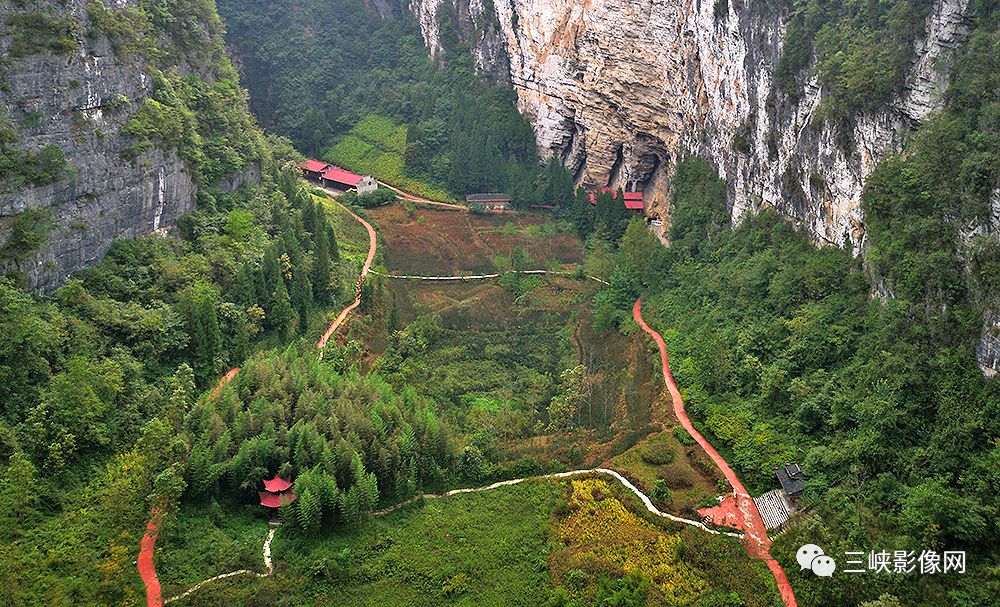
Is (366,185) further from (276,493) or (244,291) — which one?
(276,493)

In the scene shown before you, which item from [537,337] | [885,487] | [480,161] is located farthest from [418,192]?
[885,487]

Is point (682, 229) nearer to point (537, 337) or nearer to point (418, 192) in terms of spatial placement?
point (537, 337)

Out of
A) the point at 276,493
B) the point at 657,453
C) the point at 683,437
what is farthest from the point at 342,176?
the point at 276,493

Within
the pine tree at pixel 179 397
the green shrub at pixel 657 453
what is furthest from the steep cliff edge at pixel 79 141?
the green shrub at pixel 657 453

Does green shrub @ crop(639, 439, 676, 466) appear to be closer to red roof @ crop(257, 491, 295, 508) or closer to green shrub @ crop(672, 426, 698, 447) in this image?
green shrub @ crop(672, 426, 698, 447)

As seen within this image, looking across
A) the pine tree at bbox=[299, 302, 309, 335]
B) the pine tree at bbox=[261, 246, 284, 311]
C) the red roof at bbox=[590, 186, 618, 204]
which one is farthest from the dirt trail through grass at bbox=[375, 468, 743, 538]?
the red roof at bbox=[590, 186, 618, 204]
